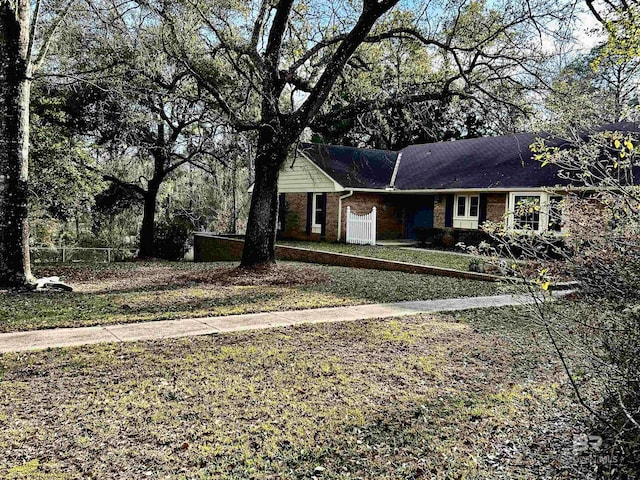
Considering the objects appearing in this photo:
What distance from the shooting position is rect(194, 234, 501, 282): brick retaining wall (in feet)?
44.3

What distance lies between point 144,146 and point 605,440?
16.5 m

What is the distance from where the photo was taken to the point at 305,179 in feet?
80.6

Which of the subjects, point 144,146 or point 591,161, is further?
point 144,146

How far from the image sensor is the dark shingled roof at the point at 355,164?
23.1 metres

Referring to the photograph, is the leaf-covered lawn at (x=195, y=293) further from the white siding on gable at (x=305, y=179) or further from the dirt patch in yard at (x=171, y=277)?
the white siding on gable at (x=305, y=179)

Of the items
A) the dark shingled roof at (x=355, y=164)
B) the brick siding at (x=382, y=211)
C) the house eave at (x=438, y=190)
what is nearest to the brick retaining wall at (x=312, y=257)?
the brick siding at (x=382, y=211)

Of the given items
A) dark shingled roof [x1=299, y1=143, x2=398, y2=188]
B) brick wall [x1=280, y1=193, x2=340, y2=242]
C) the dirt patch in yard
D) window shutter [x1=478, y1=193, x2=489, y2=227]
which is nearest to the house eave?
dark shingled roof [x1=299, y1=143, x2=398, y2=188]

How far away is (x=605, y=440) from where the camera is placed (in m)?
3.29

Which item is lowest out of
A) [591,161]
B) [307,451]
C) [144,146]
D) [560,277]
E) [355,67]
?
Answer: [307,451]

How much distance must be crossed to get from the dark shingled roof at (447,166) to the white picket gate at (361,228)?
149 centimetres

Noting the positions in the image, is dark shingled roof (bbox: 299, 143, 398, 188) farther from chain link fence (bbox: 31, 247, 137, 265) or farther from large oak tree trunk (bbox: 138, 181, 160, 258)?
chain link fence (bbox: 31, 247, 137, 265)

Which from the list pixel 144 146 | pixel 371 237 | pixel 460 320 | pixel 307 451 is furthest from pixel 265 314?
pixel 371 237

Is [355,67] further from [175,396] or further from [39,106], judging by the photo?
[175,396]

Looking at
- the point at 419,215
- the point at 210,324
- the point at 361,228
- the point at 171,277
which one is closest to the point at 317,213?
the point at 361,228
